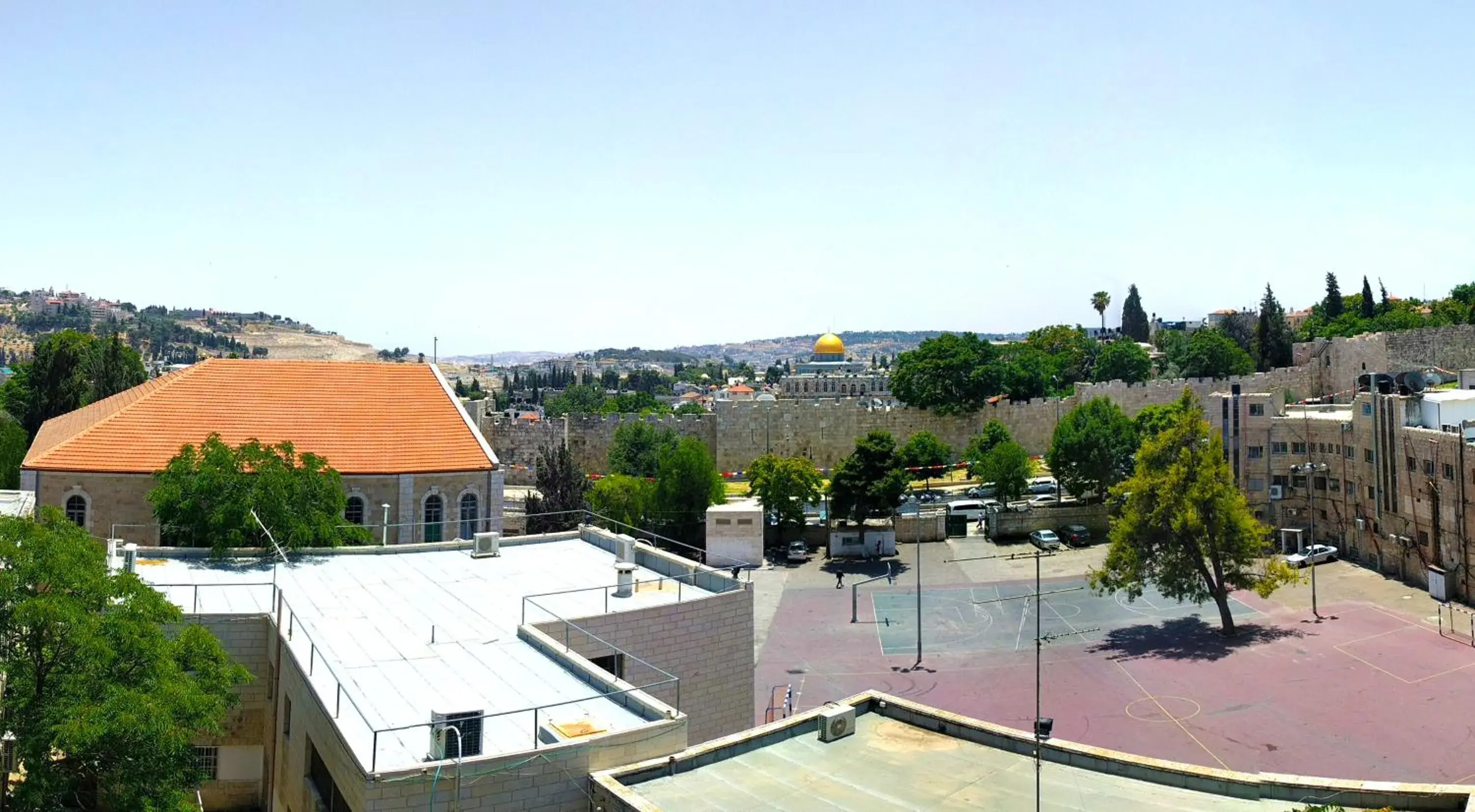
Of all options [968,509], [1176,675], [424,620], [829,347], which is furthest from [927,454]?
[829,347]

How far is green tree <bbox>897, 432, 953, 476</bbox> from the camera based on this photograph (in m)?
54.5

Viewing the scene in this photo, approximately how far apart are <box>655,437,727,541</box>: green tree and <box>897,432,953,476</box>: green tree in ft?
43.9

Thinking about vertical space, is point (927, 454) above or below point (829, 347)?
below

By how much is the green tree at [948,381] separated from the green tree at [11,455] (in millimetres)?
41609

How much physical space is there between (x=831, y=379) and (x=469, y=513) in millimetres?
97830

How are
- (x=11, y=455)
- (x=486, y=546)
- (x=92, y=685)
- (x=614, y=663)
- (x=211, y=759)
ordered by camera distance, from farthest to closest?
(x=11, y=455) → (x=486, y=546) → (x=211, y=759) → (x=614, y=663) → (x=92, y=685)

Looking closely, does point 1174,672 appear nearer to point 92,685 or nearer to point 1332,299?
point 92,685

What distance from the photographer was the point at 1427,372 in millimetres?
42375

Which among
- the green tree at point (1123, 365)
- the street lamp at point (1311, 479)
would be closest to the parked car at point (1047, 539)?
the street lamp at point (1311, 479)

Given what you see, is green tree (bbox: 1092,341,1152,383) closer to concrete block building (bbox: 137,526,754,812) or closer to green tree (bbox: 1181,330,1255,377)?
green tree (bbox: 1181,330,1255,377)

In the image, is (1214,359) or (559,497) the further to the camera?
(1214,359)

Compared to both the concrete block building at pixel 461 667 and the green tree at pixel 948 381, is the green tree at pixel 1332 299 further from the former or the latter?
the concrete block building at pixel 461 667

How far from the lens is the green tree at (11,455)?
36.9 m

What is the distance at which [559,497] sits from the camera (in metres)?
41.2
